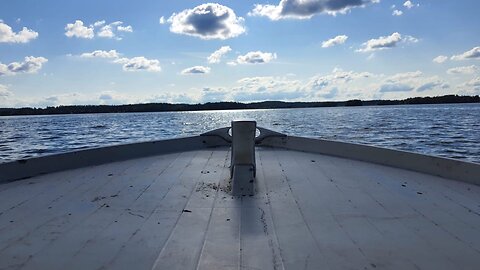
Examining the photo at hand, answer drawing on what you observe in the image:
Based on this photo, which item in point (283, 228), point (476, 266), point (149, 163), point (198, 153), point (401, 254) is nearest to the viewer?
point (476, 266)

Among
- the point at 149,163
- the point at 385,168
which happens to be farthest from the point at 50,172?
the point at 385,168

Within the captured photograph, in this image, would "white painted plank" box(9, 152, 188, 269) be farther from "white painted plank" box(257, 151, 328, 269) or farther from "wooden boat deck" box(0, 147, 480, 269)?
"white painted plank" box(257, 151, 328, 269)

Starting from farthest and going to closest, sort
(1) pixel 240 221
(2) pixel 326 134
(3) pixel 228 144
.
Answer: (2) pixel 326 134, (3) pixel 228 144, (1) pixel 240 221

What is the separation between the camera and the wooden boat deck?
7.39ft

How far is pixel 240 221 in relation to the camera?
2.92 meters

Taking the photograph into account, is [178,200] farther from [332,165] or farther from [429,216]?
[332,165]

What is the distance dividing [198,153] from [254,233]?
12.9ft

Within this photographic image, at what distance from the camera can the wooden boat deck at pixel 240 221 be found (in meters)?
2.25

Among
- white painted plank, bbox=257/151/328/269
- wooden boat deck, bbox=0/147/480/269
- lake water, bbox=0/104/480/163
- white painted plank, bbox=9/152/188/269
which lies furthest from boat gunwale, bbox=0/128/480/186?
lake water, bbox=0/104/480/163

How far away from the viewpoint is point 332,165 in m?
5.33

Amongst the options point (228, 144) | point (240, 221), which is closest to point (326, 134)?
point (228, 144)

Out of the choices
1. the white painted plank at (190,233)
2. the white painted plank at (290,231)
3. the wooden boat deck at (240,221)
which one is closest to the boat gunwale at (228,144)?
the wooden boat deck at (240,221)

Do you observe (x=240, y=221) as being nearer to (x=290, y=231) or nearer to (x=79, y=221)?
(x=290, y=231)

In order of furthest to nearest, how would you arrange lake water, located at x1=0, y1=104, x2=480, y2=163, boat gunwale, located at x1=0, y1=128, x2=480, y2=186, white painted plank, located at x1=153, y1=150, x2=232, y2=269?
lake water, located at x1=0, y1=104, x2=480, y2=163 < boat gunwale, located at x1=0, y1=128, x2=480, y2=186 < white painted plank, located at x1=153, y1=150, x2=232, y2=269
